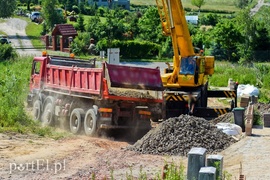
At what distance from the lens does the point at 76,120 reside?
23.0 meters

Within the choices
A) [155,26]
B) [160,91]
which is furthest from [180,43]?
[155,26]

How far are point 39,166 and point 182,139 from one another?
4386mm

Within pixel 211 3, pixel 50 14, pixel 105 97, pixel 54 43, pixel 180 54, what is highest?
pixel 211 3

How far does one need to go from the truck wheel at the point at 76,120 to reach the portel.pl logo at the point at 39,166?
5.55m

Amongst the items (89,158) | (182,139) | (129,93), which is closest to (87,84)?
(129,93)

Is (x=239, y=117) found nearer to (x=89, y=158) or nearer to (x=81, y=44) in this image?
(x=89, y=158)

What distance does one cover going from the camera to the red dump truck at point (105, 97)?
21.5 m

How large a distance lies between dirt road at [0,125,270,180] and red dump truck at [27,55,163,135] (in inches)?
40.0

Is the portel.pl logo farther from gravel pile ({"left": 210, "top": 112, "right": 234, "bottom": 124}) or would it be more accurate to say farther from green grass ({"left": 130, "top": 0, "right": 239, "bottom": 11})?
green grass ({"left": 130, "top": 0, "right": 239, "bottom": 11})

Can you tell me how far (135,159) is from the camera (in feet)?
57.6

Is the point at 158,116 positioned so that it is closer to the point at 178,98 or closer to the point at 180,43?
the point at 178,98

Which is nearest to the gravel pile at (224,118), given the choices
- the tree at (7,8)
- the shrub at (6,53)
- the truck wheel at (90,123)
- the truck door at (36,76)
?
the truck wheel at (90,123)

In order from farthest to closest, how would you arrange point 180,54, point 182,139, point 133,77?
point 180,54, point 133,77, point 182,139

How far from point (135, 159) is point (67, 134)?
5.42 meters
